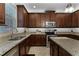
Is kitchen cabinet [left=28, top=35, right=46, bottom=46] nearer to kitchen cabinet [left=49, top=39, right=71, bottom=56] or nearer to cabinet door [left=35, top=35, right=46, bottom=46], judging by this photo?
cabinet door [left=35, top=35, right=46, bottom=46]

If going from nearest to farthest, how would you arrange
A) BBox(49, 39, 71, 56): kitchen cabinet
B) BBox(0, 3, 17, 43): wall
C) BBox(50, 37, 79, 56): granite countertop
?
BBox(50, 37, 79, 56): granite countertop
BBox(49, 39, 71, 56): kitchen cabinet
BBox(0, 3, 17, 43): wall

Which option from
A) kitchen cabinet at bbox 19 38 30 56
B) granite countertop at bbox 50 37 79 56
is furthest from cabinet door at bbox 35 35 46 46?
granite countertop at bbox 50 37 79 56

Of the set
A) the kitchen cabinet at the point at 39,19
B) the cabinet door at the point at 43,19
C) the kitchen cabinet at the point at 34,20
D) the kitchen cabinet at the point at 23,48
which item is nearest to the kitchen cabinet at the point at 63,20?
the kitchen cabinet at the point at 39,19

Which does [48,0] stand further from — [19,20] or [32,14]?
[32,14]

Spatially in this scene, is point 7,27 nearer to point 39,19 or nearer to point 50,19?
point 39,19

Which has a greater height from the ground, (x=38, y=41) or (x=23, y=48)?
(x=23, y=48)

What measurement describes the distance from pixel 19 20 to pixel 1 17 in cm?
316

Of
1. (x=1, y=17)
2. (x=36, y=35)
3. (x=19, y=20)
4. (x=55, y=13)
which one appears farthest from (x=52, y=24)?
(x=1, y=17)

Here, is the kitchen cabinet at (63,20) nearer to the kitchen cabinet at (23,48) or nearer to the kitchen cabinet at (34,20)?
A: the kitchen cabinet at (34,20)

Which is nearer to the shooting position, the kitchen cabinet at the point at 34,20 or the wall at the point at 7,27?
the wall at the point at 7,27

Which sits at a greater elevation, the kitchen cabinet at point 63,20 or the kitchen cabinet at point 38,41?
the kitchen cabinet at point 63,20

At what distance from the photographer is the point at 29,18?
856cm

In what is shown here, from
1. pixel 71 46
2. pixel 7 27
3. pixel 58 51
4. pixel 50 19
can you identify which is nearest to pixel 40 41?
pixel 50 19

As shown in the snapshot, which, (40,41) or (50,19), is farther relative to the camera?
(50,19)
